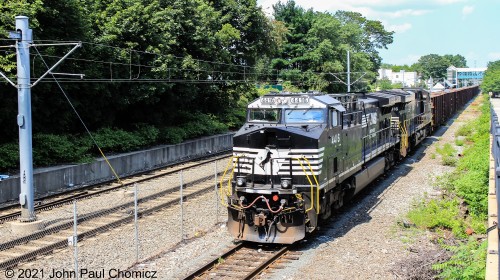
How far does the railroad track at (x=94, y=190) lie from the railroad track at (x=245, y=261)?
21.2ft

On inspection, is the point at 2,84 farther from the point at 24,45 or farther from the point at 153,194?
the point at 153,194

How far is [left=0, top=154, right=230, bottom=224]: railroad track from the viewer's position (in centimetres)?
1688

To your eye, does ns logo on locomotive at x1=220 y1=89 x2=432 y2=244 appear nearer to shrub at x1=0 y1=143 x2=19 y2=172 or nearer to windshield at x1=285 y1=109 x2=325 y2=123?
windshield at x1=285 y1=109 x2=325 y2=123

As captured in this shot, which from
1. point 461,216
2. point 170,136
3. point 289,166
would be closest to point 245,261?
point 289,166

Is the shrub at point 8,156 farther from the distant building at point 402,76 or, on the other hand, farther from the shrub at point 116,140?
the distant building at point 402,76

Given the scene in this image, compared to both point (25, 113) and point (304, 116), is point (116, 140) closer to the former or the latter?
point (25, 113)

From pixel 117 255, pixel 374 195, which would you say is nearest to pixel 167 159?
pixel 374 195

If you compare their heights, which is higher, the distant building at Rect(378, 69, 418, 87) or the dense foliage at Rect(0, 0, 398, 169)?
the distant building at Rect(378, 69, 418, 87)

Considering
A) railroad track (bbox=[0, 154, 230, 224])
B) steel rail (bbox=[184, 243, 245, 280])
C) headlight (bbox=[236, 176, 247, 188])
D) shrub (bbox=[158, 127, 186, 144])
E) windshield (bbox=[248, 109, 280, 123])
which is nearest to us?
steel rail (bbox=[184, 243, 245, 280])

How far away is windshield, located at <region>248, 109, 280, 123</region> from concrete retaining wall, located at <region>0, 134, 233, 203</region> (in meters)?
9.87

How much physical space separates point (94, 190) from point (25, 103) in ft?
20.6

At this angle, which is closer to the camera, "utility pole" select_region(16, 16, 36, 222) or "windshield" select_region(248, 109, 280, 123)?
"windshield" select_region(248, 109, 280, 123)

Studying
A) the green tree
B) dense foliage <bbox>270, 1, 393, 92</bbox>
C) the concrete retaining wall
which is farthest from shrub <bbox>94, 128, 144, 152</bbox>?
the green tree

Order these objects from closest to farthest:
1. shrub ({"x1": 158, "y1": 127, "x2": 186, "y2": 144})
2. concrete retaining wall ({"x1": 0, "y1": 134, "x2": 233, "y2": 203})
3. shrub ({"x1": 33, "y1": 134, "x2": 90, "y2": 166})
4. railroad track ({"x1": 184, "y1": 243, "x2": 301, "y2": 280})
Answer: railroad track ({"x1": 184, "y1": 243, "x2": 301, "y2": 280})
concrete retaining wall ({"x1": 0, "y1": 134, "x2": 233, "y2": 203})
shrub ({"x1": 33, "y1": 134, "x2": 90, "y2": 166})
shrub ({"x1": 158, "y1": 127, "x2": 186, "y2": 144})
